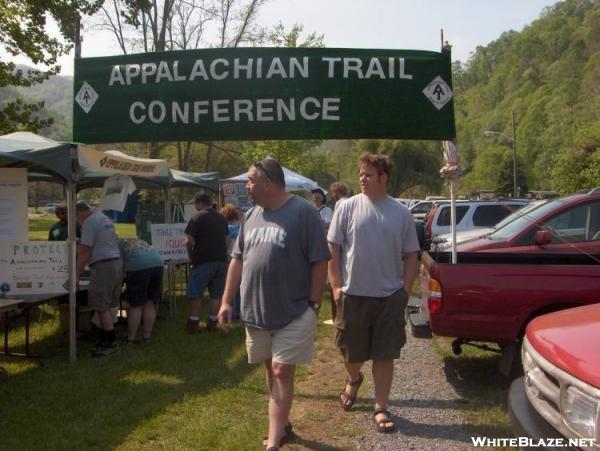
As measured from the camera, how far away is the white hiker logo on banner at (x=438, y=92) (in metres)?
5.82

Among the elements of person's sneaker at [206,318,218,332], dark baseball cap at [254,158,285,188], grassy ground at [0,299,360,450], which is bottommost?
grassy ground at [0,299,360,450]

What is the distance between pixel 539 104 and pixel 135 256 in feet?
289

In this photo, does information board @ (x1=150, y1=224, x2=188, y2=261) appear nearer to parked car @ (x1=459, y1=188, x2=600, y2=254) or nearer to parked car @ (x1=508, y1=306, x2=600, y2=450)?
parked car @ (x1=459, y1=188, x2=600, y2=254)

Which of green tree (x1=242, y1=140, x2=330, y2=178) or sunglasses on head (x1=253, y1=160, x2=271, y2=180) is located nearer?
sunglasses on head (x1=253, y1=160, x2=271, y2=180)

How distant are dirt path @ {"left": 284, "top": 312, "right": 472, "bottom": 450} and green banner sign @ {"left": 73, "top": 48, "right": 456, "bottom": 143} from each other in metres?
2.33

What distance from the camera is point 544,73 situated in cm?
11144

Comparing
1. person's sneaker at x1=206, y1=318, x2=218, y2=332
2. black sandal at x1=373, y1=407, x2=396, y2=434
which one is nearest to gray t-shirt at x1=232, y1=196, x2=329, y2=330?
black sandal at x1=373, y1=407, x2=396, y2=434

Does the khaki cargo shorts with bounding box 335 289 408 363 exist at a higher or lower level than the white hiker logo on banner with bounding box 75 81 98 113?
lower

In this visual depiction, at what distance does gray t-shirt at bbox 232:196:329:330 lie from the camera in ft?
12.9

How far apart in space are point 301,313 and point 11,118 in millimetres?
12239

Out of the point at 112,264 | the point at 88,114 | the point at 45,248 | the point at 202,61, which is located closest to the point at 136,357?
the point at 112,264

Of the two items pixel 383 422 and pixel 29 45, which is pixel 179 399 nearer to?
pixel 383 422

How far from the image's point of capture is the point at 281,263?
3922 millimetres

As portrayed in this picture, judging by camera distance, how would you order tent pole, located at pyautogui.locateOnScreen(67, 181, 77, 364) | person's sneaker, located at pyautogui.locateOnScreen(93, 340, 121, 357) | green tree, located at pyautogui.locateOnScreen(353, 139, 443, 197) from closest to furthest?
tent pole, located at pyautogui.locateOnScreen(67, 181, 77, 364), person's sneaker, located at pyautogui.locateOnScreen(93, 340, 121, 357), green tree, located at pyautogui.locateOnScreen(353, 139, 443, 197)
